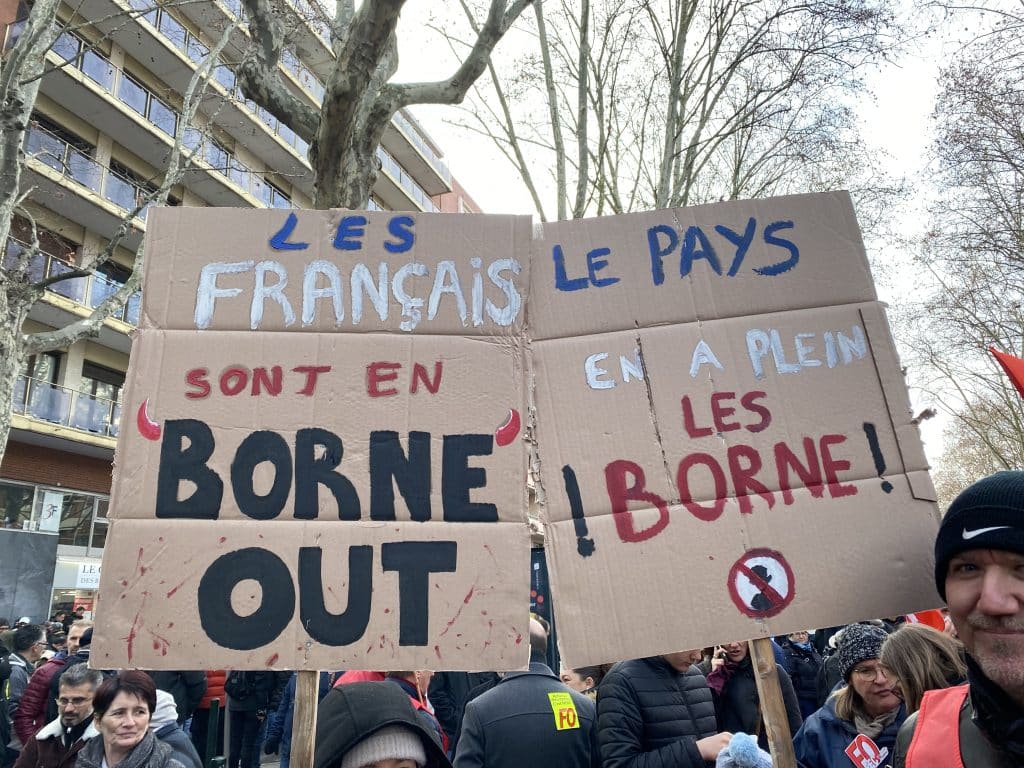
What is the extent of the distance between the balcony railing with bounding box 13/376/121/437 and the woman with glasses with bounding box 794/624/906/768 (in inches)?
656

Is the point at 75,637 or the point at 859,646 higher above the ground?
the point at 75,637

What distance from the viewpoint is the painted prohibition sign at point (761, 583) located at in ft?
6.68

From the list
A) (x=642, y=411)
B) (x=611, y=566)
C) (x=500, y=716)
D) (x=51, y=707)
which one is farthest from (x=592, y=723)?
(x=51, y=707)

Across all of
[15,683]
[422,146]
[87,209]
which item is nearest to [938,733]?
[15,683]

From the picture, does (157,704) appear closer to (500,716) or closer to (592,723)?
(500,716)

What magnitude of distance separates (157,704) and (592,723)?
1796mm

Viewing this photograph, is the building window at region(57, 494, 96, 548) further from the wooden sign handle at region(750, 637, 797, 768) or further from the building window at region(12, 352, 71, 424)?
the wooden sign handle at region(750, 637, 797, 768)

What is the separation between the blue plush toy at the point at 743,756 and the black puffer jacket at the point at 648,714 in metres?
0.26

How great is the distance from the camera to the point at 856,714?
9.38ft

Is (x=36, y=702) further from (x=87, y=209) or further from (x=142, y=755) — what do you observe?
(x=87, y=209)

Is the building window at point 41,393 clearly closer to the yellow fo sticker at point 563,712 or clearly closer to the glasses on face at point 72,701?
the glasses on face at point 72,701

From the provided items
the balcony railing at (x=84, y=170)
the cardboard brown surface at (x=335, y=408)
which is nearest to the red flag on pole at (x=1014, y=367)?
the cardboard brown surface at (x=335, y=408)

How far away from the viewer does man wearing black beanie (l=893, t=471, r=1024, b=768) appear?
1339mm

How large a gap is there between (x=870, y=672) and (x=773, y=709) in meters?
1.14
